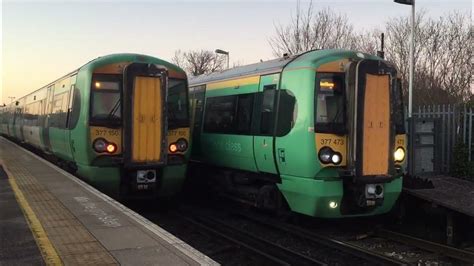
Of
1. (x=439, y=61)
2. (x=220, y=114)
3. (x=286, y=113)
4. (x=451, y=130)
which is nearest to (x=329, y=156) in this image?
(x=286, y=113)

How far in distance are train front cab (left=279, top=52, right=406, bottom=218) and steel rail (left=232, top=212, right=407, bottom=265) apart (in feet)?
1.46

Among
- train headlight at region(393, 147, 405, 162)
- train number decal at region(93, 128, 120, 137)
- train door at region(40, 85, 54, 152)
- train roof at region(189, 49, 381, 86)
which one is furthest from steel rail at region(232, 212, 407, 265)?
train door at region(40, 85, 54, 152)

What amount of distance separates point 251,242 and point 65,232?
3.25 metres

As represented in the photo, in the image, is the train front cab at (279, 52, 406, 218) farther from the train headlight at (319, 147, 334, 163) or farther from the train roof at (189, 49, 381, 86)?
the train roof at (189, 49, 381, 86)

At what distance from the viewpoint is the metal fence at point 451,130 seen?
11500mm

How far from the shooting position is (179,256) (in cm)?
565

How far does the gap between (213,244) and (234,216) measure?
232 cm

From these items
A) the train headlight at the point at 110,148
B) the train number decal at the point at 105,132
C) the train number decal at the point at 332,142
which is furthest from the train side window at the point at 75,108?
the train number decal at the point at 332,142

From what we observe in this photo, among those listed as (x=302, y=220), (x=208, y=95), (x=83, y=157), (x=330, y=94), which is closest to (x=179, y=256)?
(x=330, y=94)

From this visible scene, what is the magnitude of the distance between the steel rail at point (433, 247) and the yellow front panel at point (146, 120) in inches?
177

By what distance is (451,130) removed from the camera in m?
11.7

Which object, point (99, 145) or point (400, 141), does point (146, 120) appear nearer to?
point (99, 145)

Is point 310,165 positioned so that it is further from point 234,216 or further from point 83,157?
point 83,157

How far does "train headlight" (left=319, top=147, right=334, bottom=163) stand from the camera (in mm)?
8344
